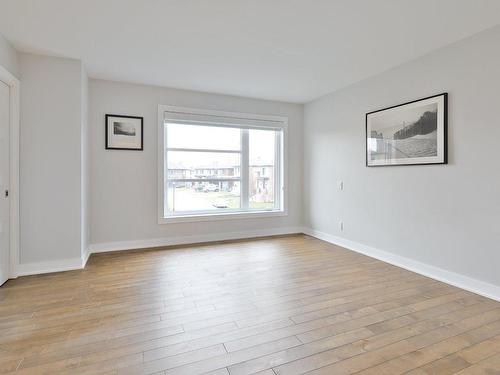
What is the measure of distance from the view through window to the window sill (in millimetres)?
118

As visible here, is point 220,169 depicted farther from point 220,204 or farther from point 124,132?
point 124,132

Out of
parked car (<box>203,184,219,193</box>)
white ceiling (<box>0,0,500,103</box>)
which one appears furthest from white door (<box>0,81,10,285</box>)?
parked car (<box>203,184,219,193</box>)

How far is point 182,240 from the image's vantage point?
15.1 feet

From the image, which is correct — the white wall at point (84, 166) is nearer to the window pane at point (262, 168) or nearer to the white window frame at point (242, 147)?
the white window frame at point (242, 147)

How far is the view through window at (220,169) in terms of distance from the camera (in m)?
4.66

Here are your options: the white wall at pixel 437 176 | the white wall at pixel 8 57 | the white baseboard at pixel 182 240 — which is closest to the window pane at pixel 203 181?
the white baseboard at pixel 182 240

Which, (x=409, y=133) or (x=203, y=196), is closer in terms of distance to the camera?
(x=409, y=133)

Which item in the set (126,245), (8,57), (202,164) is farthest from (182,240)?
(8,57)

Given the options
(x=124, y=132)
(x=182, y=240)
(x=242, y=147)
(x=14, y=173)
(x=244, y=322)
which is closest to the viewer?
(x=244, y=322)

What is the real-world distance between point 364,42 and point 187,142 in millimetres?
2981

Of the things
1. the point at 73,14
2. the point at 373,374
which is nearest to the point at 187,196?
the point at 73,14

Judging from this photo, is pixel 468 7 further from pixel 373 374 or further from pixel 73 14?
pixel 73 14

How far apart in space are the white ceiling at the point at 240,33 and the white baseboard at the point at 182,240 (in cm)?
242

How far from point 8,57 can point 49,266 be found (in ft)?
7.47
